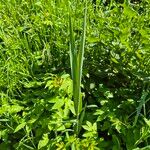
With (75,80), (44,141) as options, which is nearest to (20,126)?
(44,141)

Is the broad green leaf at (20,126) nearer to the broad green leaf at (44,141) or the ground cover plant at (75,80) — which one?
the ground cover plant at (75,80)

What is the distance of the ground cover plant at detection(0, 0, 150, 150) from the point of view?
1847 mm

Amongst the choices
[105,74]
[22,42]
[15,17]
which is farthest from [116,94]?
[15,17]

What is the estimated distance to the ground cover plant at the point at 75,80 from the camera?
1.85m

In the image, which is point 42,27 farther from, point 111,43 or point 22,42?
point 111,43

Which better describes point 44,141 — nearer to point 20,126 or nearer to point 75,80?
point 20,126

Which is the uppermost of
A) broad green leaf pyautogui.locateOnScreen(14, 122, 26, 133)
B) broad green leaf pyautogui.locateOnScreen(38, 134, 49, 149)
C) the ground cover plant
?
the ground cover plant

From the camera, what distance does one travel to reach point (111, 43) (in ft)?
6.59

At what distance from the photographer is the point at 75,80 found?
5.46ft

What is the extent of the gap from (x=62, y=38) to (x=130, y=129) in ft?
2.11

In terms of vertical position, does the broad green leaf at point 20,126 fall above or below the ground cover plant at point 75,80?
below

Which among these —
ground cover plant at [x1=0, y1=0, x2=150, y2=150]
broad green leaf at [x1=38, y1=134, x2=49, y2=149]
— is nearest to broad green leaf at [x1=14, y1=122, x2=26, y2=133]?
ground cover plant at [x1=0, y1=0, x2=150, y2=150]

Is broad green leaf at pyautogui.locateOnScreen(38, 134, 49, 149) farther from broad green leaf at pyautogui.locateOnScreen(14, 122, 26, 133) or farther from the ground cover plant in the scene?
broad green leaf at pyautogui.locateOnScreen(14, 122, 26, 133)

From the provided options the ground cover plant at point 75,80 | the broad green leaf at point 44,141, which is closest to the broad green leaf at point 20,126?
the ground cover plant at point 75,80
